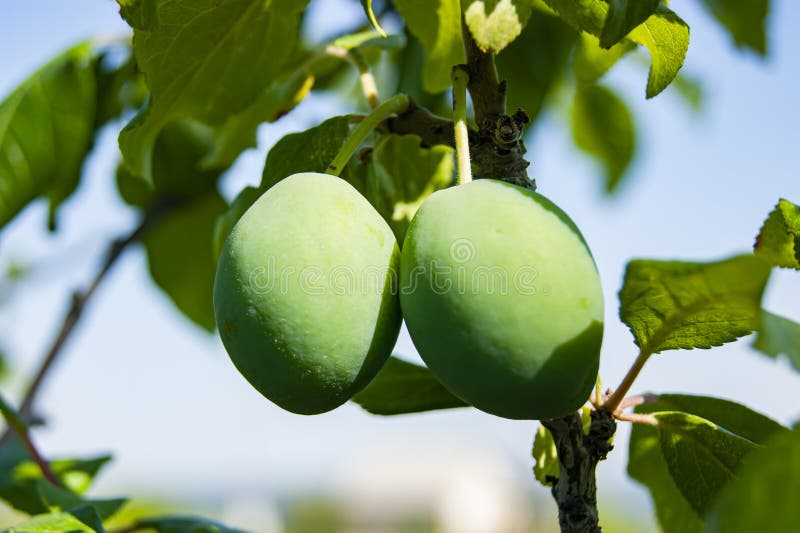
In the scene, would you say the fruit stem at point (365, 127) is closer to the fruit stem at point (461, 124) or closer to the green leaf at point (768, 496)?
the fruit stem at point (461, 124)

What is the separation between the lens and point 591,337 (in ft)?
2.07

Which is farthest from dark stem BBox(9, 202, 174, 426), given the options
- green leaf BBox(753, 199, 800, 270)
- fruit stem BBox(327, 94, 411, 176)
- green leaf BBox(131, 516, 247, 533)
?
green leaf BBox(753, 199, 800, 270)

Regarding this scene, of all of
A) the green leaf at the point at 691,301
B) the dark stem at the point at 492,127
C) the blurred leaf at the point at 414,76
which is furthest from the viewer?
the blurred leaf at the point at 414,76

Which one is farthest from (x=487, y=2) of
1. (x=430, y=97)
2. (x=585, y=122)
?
(x=585, y=122)

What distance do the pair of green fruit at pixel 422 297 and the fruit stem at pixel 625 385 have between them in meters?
0.10

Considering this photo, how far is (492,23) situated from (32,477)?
890 mm

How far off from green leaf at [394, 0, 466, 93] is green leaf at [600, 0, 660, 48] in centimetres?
25


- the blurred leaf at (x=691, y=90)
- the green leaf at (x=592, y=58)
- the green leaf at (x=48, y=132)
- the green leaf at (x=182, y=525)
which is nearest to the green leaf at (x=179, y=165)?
the green leaf at (x=48, y=132)

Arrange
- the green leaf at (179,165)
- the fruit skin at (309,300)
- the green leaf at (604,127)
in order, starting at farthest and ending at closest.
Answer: the green leaf at (604,127)
the green leaf at (179,165)
the fruit skin at (309,300)

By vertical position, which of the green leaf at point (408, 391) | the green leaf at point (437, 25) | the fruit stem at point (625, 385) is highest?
the green leaf at point (437, 25)

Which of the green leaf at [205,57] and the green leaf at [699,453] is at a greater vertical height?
the green leaf at [205,57]

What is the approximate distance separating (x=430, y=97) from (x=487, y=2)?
0.56 m

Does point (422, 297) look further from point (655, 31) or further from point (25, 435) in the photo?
point (25, 435)

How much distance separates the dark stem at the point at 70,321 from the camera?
1.36m
